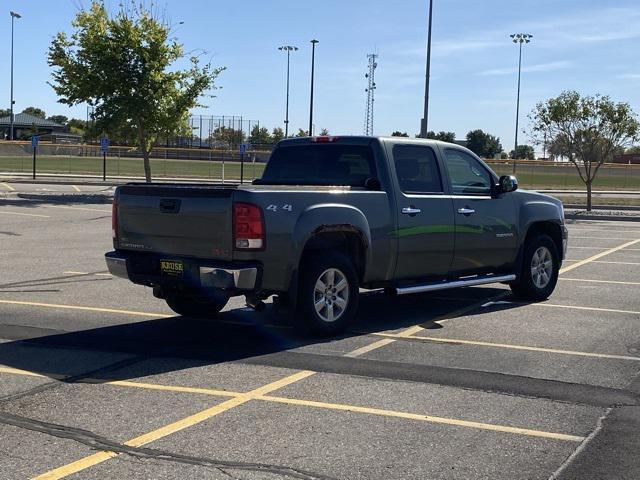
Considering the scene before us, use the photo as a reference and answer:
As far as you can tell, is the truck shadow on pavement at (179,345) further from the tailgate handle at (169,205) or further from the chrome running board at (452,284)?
the tailgate handle at (169,205)

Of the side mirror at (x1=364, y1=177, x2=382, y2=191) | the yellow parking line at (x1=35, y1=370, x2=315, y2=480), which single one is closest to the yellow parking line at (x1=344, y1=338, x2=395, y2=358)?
the yellow parking line at (x1=35, y1=370, x2=315, y2=480)

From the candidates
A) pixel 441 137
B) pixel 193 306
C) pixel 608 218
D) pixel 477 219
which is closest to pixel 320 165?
pixel 477 219

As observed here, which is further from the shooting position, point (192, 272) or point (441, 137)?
point (441, 137)

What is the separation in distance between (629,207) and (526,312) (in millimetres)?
26491

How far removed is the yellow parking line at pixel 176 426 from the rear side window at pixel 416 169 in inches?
116

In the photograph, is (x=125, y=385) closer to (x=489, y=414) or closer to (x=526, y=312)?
(x=489, y=414)

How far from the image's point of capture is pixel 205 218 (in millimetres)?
7805

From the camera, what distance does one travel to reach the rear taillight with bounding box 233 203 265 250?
762cm

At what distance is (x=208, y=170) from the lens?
211 feet

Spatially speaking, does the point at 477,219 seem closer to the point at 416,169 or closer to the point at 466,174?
the point at 466,174

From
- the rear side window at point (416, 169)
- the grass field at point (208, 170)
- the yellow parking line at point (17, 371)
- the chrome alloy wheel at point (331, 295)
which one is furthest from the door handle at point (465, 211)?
the grass field at point (208, 170)

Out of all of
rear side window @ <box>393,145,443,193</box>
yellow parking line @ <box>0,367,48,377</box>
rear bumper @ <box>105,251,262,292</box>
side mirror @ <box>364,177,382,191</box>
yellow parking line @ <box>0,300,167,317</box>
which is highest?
rear side window @ <box>393,145,443,193</box>

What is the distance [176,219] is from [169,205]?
5.9 inches

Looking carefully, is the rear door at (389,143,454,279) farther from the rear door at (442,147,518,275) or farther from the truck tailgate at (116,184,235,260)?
the truck tailgate at (116,184,235,260)
